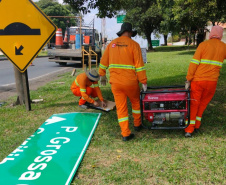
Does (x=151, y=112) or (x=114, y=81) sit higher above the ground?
(x=114, y=81)

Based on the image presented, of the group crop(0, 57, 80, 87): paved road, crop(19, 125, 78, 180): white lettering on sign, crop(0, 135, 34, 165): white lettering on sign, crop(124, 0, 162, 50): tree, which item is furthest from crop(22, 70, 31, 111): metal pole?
crop(124, 0, 162, 50): tree

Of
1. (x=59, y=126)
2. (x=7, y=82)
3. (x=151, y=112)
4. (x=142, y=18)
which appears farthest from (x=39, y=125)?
(x=142, y=18)

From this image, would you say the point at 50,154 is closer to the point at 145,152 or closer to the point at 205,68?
the point at 145,152

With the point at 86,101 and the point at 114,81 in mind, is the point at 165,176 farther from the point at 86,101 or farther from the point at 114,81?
the point at 86,101

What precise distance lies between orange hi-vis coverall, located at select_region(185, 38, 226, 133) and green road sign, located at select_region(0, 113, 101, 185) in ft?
6.19

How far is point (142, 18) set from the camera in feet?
103

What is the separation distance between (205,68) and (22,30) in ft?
12.2

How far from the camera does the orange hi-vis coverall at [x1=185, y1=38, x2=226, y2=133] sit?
369 centimetres

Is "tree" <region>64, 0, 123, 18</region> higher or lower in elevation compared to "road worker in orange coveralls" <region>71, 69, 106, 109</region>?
higher

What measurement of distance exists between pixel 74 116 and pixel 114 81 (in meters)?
1.71

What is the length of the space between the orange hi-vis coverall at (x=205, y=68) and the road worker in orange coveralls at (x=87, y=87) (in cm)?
222

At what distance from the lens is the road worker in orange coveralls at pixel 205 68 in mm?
3691

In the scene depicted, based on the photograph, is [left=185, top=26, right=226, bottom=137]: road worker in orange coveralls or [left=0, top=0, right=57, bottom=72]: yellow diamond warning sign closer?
[left=185, top=26, right=226, bottom=137]: road worker in orange coveralls

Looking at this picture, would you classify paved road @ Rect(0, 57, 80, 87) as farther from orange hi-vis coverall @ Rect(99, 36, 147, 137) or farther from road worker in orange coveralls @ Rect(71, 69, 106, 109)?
orange hi-vis coverall @ Rect(99, 36, 147, 137)
